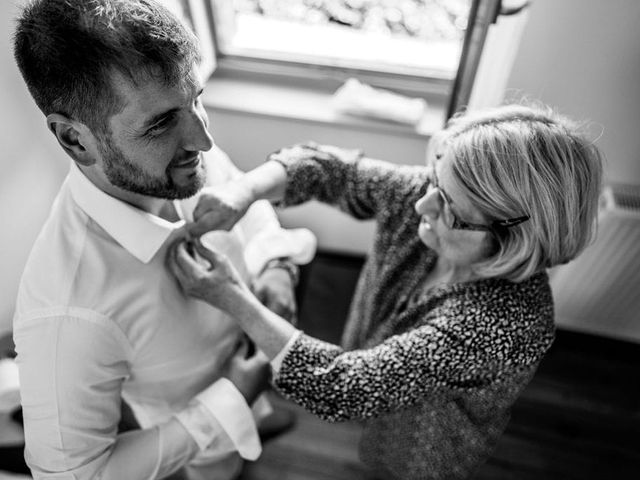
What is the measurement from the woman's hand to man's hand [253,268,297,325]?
25 centimetres

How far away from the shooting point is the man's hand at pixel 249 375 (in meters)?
1.04

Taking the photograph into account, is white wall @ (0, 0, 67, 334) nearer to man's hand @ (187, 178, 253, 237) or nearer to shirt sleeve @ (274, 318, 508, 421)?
man's hand @ (187, 178, 253, 237)

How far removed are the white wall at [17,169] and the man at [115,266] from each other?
1.51 ft

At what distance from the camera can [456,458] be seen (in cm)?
126

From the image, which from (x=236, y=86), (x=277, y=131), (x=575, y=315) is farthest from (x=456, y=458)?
(x=236, y=86)

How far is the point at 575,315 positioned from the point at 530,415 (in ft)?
1.41

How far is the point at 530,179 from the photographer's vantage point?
86cm

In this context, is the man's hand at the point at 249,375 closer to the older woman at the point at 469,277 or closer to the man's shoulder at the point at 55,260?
the older woman at the point at 469,277

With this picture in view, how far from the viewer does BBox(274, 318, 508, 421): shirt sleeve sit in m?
0.91

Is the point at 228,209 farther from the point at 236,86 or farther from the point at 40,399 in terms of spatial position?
the point at 236,86

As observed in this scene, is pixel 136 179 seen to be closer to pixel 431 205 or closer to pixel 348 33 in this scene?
pixel 431 205

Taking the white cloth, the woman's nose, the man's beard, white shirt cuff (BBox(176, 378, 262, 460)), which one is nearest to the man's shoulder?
the white cloth

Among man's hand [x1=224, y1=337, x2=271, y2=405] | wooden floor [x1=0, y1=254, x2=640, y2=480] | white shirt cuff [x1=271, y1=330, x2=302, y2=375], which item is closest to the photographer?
white shirt cuff [x1=271, y1=330, x2=302, y2=375]

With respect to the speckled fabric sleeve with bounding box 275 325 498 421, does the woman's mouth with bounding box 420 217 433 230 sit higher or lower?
higher
